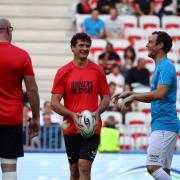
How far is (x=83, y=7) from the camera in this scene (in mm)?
21891

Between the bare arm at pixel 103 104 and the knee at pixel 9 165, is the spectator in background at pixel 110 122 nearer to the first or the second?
the bare arm at pixel 103 104

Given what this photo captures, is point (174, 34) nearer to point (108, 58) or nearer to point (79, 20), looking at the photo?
point (79, 20)

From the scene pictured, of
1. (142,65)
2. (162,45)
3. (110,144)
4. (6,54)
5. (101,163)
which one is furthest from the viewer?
(142,65)

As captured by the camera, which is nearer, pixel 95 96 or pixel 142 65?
pixel 95 96

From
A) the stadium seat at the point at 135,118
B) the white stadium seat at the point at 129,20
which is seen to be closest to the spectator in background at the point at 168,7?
the white stadium seat at the point at 129,20

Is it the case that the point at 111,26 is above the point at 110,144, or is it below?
above

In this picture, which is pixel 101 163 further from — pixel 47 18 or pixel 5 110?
pixel 47 18

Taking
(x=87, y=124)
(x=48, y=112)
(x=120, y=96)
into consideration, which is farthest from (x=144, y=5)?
(x=120, y=96)

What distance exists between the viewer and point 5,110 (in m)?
10.0

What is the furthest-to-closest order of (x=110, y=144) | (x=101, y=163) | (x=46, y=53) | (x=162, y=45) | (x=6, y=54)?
(x=46, y=53) < (x=110, y=144) < (x=101, y=163) < (x=162, y=45) < (x=6, y=54)

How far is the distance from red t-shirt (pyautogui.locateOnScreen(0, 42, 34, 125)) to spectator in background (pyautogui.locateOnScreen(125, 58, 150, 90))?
9.26 meters

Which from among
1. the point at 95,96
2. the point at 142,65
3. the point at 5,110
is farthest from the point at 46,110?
the point at 5,110

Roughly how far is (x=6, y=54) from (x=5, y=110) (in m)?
0.60

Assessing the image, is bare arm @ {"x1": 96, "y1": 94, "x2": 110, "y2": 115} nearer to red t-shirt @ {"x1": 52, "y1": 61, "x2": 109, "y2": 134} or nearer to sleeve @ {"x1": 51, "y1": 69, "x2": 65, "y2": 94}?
red t-shirt @ {"x1": 52, "y1": 61, "x2": 109, "y2": 134}
